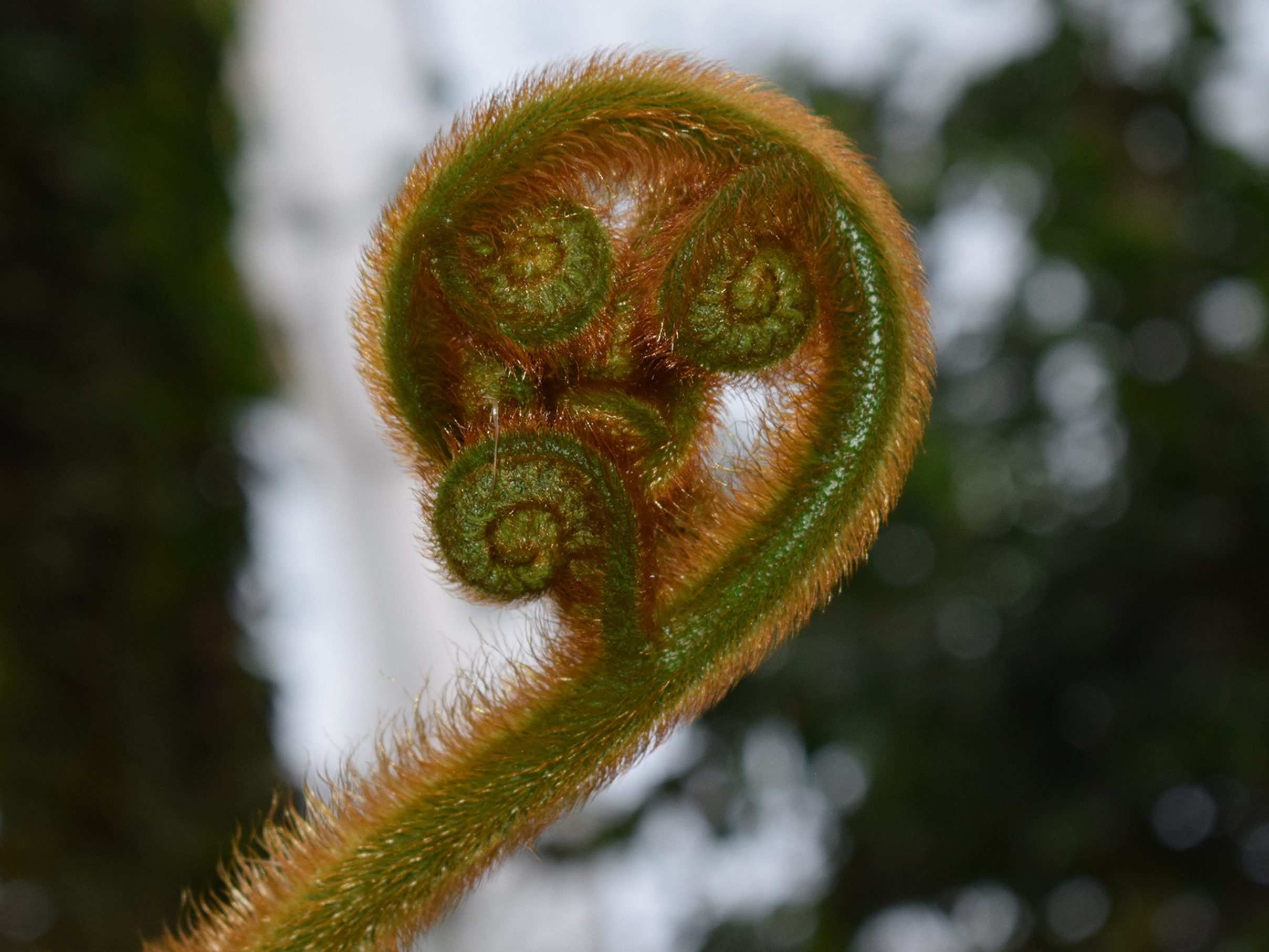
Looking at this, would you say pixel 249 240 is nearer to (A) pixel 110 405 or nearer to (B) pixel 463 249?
(A) pixel 110 405

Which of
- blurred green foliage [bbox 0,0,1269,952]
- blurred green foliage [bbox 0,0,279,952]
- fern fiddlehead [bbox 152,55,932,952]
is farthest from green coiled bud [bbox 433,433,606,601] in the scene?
blurred green foliage [bbox 0,0,1269,952]

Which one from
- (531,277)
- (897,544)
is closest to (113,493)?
(897,544)

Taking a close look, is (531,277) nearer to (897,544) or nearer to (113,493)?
(113,493)

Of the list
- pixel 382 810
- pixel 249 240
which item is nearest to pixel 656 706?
pixel 382 810

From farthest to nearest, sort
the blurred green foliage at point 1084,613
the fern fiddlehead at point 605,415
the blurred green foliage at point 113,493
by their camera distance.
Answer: the blurred green foliage at point 1084,613
the blurred green foliage at point 113,493
the fern fiddlehead at point 605,415

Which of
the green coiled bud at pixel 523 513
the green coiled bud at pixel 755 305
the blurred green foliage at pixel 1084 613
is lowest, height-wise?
the blurred green foliage at pixel 1084 613

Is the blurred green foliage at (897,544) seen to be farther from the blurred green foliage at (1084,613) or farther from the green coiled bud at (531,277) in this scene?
the green coiled bud at (531,277)

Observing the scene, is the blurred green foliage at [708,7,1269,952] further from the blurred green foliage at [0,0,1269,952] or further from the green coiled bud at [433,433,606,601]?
the green coiled bud at [433,433,606,601]

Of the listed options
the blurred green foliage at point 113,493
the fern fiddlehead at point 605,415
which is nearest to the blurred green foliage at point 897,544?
the blurred green foliage at point 113,493
